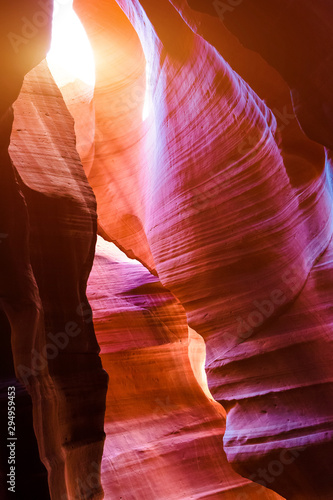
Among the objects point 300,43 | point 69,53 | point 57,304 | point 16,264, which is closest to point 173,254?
point 57,304

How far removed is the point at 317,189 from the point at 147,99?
3272mm

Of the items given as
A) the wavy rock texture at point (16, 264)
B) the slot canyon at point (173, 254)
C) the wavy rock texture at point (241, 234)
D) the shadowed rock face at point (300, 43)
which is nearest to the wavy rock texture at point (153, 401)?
the slot canyon at point (173, 254)

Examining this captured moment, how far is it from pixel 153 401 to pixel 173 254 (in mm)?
2532

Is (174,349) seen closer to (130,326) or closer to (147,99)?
(130,326)

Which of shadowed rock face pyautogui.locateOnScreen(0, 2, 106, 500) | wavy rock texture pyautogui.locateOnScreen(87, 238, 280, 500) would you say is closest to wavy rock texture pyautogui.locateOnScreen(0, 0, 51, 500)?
shadowed rock face pyautogui.locateOnScreen(0, 2, 106, 500)

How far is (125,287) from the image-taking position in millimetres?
7730

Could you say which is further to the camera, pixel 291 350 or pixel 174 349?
pixel 174 349

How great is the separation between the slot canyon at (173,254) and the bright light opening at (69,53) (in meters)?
1.36

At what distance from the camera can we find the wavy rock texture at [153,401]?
6.05 meters

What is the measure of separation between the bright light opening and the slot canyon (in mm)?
1361

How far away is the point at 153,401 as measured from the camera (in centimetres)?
696

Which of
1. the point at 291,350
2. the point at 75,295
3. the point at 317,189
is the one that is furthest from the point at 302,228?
the point at 75,295

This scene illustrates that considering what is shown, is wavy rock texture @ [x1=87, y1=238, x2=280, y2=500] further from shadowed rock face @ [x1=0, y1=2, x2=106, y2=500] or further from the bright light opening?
the bright light opening

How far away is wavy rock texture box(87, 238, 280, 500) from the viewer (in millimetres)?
6055
